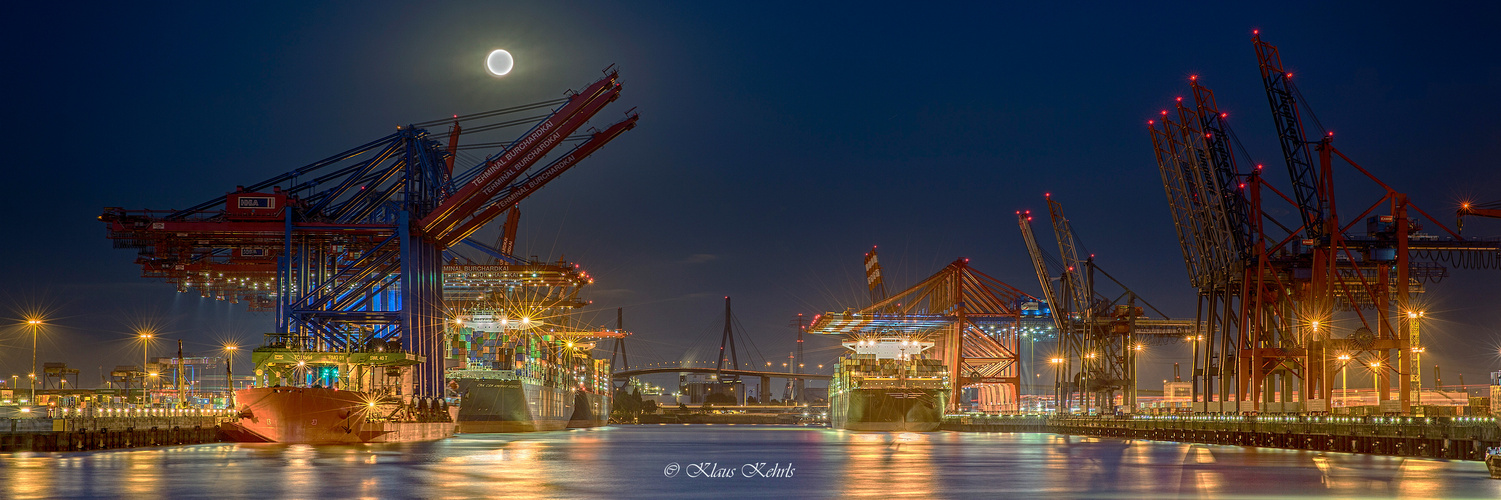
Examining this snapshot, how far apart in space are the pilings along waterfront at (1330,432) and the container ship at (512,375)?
35.5m

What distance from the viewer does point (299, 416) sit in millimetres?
49094

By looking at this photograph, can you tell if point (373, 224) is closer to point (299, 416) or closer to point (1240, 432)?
point (299, 416)

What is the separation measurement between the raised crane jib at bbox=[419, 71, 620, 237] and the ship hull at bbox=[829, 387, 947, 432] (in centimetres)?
3802

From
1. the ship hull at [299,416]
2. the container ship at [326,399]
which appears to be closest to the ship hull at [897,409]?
the container ship at [326,399]

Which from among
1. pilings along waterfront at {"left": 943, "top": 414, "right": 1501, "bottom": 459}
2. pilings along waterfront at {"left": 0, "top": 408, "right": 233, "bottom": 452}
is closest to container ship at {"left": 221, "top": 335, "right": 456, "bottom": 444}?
pilings along waterfront at {"left": 0, "top": 408, "right": 233, "bottom": 452}

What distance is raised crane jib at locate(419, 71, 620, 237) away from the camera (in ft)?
177

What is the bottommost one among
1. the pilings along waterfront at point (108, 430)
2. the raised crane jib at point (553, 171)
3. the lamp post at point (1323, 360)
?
the pilings along waterfront at point (108, 430)

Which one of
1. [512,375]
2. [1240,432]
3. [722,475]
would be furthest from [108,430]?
[1240,432]

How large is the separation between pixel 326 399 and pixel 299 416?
1.17m

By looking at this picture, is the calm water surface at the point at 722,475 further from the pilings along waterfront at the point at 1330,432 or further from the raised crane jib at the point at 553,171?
the raised crane jib at the point at 553,171

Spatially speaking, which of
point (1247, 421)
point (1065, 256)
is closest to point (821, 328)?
point (1065, 256)

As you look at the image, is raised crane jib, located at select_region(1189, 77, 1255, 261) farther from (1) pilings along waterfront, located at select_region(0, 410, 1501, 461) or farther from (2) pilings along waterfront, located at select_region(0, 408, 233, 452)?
(2) pilings along waterfront, located at select_region(0, 408, 233, 452)

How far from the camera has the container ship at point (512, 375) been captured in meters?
74.8

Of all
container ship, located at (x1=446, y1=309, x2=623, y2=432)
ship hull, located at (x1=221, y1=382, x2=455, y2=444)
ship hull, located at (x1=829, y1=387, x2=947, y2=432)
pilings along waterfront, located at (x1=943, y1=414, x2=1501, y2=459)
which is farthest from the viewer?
ship hull, located at (x1=829, y1=387, x2=947, y2=432)
